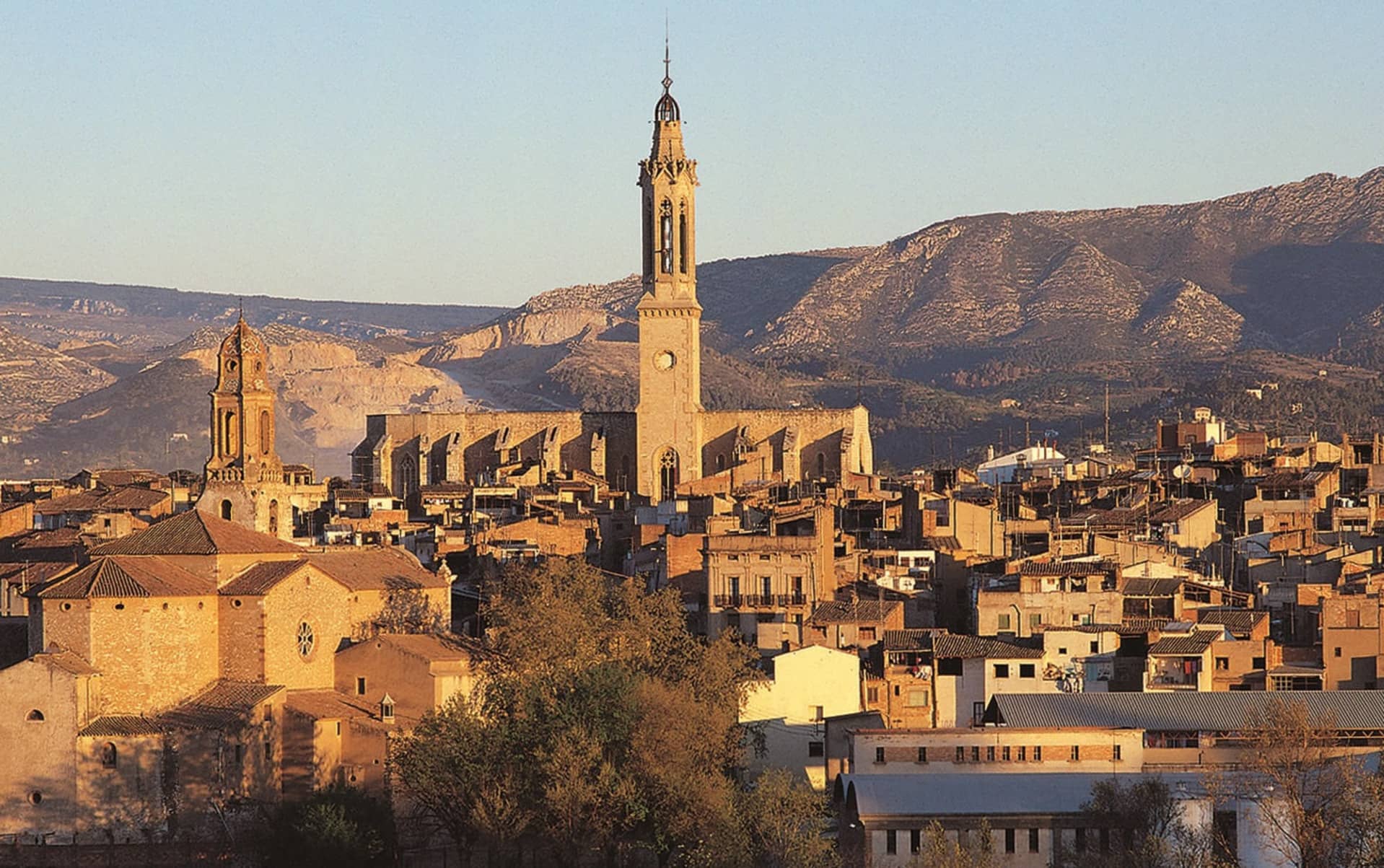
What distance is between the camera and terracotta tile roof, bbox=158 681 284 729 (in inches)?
1768

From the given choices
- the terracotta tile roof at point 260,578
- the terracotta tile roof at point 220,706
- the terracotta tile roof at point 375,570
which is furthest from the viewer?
the terracotta tile roof at point 375,570

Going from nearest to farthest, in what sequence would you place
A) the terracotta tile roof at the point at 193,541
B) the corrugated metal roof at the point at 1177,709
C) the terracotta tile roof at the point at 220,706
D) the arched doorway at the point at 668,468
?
1. the corrugated metal roof at the point at 1177,709
2. the terracotta tile roof at the point at 220,706
3. the terracotta tile roof at the point at 193,541
4. the arched doorway at the point at 668,468

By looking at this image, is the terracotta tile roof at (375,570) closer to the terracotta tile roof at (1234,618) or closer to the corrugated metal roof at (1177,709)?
the corrugated metal roof at (1177,709)

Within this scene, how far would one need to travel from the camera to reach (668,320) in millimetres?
83312

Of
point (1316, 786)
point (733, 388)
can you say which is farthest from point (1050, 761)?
point (733, 388)

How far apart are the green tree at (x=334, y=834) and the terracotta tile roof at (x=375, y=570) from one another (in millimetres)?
6547

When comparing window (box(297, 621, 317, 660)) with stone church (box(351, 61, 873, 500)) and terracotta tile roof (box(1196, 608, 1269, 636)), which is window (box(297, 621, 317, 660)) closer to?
terracotta tile roof (box(1196, 608, 1269, 636))

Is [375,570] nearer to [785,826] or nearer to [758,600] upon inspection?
[758,600]

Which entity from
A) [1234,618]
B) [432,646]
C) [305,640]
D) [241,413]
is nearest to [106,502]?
[241,413]

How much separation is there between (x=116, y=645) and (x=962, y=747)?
14.1m

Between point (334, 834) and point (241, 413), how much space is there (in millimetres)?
23159

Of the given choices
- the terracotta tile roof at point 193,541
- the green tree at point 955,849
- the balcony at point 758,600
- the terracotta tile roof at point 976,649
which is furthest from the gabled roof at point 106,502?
the green tree at point 955,849

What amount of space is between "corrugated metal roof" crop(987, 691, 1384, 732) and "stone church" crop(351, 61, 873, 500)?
116 feet

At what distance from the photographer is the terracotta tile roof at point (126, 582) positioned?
4541cm
